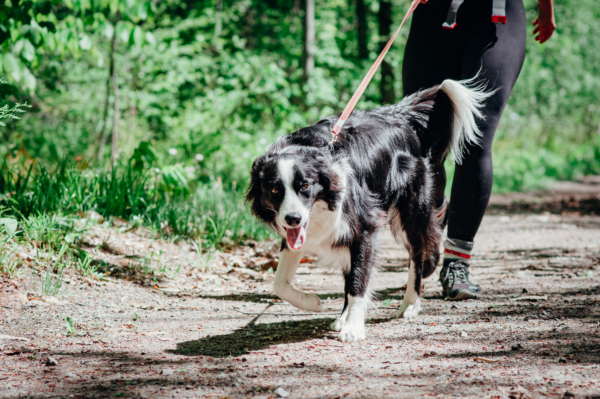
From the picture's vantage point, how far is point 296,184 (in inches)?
89.0

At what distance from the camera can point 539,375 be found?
1703 millimetres

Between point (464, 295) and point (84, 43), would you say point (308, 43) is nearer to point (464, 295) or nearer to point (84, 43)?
point (84, 43)

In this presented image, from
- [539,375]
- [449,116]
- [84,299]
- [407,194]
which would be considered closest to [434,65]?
[449,116]

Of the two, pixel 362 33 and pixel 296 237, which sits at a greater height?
pixel 362 33

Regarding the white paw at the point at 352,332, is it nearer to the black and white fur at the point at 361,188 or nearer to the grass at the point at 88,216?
the black and white fur at the point at 361,188

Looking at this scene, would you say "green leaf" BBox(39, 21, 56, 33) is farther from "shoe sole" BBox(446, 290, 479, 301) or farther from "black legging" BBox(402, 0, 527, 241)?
"shoe sole" BBox(446, 290, 479, 301)

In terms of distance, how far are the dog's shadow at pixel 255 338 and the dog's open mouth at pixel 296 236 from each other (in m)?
0.42

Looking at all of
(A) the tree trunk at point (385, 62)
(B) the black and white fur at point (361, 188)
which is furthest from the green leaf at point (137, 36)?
(A) the tree trunk at point (385, 62)

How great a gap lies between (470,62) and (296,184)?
1.33 metres

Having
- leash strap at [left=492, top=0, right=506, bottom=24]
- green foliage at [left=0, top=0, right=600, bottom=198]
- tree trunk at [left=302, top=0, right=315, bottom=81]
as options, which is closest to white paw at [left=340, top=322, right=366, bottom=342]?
leash strap at [left=492, top=0, right=506, bottom=24]

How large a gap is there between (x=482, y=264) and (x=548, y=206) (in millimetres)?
4181

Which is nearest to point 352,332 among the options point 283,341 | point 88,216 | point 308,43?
point 283,341

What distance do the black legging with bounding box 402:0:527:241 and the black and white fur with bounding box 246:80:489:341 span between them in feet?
0.37

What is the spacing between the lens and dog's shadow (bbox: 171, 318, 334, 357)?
2.09 metres
